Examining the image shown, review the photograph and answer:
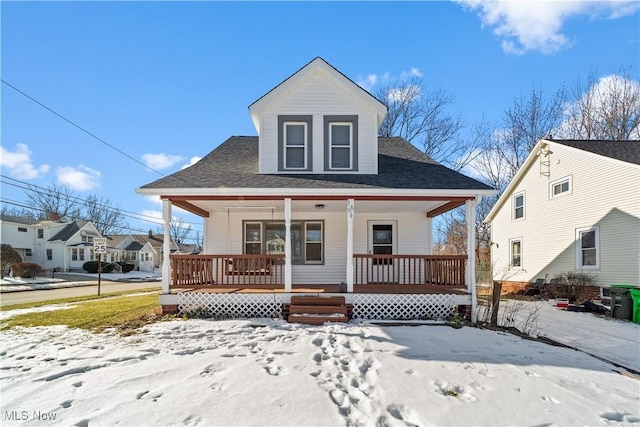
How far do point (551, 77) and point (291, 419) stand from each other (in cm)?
2792

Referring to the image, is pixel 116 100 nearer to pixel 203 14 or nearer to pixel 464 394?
pixel 203 14

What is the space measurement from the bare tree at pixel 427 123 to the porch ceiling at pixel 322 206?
15132 mm

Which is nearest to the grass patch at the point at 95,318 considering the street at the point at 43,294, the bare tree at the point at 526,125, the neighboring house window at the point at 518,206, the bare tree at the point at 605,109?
the street at the point at 43,294

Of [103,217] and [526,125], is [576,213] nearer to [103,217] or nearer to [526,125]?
[526,125]

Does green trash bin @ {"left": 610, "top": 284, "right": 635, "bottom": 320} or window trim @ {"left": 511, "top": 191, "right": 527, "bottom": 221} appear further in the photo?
window trim @ {"left": 511, "top": 191, "right": 527, "bottom": 221}

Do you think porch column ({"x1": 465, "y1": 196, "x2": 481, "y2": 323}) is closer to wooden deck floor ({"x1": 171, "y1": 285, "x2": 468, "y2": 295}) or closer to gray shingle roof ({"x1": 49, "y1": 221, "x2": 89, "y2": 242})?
wooden deck floor ({"x1": 171, "y1": 285, "x2": 468, "y2": 295})

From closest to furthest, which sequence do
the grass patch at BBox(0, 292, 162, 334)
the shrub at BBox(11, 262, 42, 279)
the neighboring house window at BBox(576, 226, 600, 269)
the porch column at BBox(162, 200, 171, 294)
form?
1. the grass patch at BBox(0, 292, 162, 334)
2. the porch column at BBox(162, 200, 171, 294)
3. the neighboring house window at BBox(576, 226, 600, 269)
4. the shrub at BBox(11, 262, 42, 279)

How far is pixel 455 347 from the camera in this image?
6156 mm

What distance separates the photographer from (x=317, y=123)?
1008 centimetres

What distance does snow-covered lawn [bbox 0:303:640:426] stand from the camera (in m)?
3.67

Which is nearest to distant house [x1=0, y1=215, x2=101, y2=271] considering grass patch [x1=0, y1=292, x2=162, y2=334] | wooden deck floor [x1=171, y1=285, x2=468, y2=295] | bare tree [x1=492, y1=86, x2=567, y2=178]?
grass patch [x1=0, y1=292, x2=162, y2=334]

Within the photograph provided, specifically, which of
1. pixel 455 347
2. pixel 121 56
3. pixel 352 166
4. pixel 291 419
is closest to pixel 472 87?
pixel 352 166

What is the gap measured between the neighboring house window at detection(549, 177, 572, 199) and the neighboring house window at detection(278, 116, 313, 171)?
11589 millimetres

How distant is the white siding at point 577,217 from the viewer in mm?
11727
